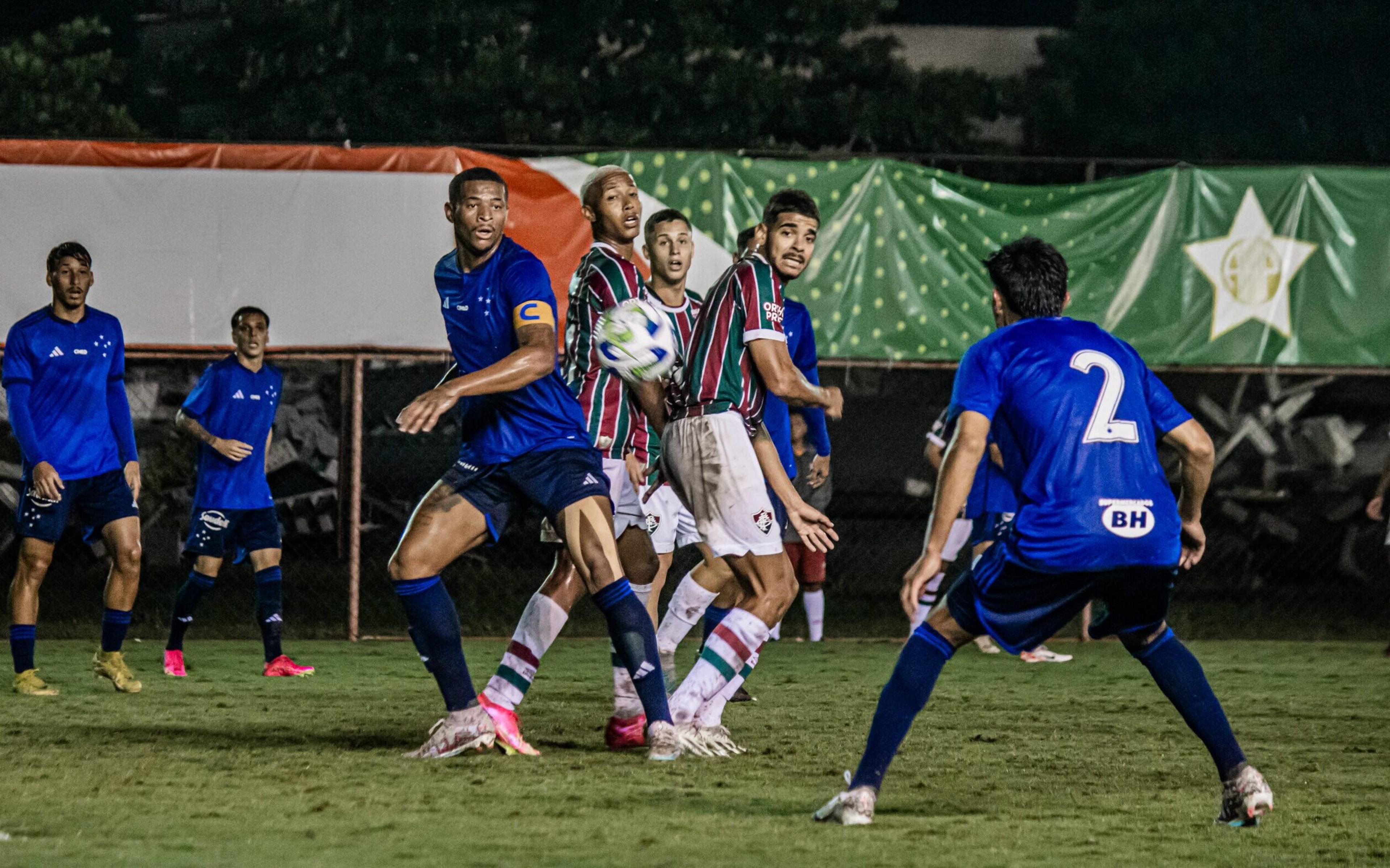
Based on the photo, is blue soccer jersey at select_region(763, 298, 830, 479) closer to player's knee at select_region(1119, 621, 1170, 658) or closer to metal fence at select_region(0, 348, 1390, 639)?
player's knee at select_region(1119, 621, 1170, 658)

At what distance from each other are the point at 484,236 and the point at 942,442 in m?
4.95

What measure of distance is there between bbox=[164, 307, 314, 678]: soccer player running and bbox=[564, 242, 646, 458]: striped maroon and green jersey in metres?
3.11

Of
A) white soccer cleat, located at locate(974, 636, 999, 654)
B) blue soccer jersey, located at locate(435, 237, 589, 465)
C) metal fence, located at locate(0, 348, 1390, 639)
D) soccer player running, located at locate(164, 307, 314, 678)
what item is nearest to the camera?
blue soccer jersey, located at locate(435, 237, 589, 465)

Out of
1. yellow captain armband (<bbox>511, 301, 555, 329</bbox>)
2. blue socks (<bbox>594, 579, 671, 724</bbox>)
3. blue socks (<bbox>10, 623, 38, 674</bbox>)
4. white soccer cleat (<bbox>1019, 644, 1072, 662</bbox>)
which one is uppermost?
yellow captain armband (<bbox>511, 301, 555, 329</bbox>)

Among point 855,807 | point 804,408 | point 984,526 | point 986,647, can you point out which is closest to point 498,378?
point 855,807

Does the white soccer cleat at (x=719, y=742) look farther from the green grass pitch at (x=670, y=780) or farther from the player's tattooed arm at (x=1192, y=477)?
the player's tattooed arm at (x=1192, y=477)

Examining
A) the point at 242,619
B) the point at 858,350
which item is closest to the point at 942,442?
the point at 858,350

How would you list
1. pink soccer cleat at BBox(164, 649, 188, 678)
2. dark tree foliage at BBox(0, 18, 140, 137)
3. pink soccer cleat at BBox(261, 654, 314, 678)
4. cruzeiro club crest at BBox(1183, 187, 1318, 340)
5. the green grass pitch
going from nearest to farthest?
the green grass pitch → pink soccer cleat at BBox(164, 649, 188, 678) → pink soccer cleat at BBox(261, 654, 314, 678) → cruzeiro club crest at BBox(1183, 187, 1318, 340) → dark tree foliage at BBox(0, 18, 140, 137)

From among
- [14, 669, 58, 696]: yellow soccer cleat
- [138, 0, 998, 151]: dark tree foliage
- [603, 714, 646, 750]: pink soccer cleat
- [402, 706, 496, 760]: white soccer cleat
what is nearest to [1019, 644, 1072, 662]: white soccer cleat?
[603, 714, 646, 750]: pink soccer cleat

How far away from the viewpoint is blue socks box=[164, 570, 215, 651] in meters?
10.0

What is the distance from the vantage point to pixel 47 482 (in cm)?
883

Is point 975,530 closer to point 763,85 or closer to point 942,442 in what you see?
point 942,442

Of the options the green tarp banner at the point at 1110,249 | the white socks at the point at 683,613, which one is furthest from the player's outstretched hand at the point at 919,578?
the green tarp banner at the point at 1110,249

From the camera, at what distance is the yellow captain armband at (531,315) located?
6.38 m
